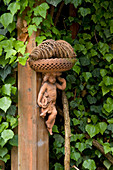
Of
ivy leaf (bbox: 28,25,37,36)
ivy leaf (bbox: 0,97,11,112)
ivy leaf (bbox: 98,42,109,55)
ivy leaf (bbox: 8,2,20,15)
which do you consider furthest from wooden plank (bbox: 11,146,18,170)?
ivy leaf (bbox: 98,42,109,55)

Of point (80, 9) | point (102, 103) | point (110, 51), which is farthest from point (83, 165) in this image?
point (80, 9)

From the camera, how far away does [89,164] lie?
1.99 m

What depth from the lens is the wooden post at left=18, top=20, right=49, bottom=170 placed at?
1613 mm

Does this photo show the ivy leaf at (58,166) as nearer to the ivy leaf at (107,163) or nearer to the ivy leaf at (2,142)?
the ivy leaf at (107,163)

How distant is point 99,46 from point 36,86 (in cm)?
74

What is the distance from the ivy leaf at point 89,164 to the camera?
1981 millimetres

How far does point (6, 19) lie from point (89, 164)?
1.24 meters

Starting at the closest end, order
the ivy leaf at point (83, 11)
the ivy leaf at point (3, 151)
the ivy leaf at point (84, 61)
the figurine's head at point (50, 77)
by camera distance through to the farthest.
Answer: the figurine's head at point (50, 77) → the ivy leaf at point (3, 151) → the ivy leaf at point (83, 11) → the ivy leaf at point (84, 61)

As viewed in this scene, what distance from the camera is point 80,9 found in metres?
1.96

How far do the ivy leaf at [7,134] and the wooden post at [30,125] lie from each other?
5 cm

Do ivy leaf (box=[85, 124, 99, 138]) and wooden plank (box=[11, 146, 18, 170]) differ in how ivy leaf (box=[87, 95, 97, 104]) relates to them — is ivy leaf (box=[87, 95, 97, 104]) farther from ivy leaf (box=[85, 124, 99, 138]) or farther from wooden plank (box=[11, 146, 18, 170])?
wooden plank (box=[11, 146, 18, 170])

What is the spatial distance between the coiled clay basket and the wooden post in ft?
0.33

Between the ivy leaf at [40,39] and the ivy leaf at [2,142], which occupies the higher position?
the ivy leaf at [40,39]

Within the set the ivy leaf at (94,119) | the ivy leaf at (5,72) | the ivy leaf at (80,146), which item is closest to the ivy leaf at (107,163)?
the ivy leaf at (80,146)
